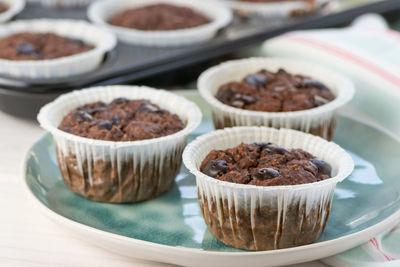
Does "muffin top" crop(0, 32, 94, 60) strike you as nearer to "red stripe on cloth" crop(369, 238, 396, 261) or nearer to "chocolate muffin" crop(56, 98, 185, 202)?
"chocolate muffin" crop(56, 98, 185, 202)

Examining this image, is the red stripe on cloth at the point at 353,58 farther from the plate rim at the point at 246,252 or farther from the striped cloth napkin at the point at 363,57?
the plate rim at the point at 246,252

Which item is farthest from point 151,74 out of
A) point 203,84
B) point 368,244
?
point 368,244

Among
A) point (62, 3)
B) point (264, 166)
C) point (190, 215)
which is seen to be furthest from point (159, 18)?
point (264, 166)

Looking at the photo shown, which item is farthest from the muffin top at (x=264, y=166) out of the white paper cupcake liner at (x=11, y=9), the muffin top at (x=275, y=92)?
the white paper cupcake liner at (x=11, y=9)

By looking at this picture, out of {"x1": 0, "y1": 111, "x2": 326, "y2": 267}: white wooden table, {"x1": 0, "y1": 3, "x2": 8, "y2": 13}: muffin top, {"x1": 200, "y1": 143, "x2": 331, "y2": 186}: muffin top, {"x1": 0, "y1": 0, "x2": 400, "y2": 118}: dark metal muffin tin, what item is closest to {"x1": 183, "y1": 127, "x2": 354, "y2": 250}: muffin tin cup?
{"x1": 200, "y1": 143, "x2": 331, "y2": 186}: muffin top

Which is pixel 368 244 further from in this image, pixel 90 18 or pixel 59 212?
pixel 90 18

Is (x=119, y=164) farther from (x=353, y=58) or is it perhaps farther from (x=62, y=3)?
(x=62, y=3)
